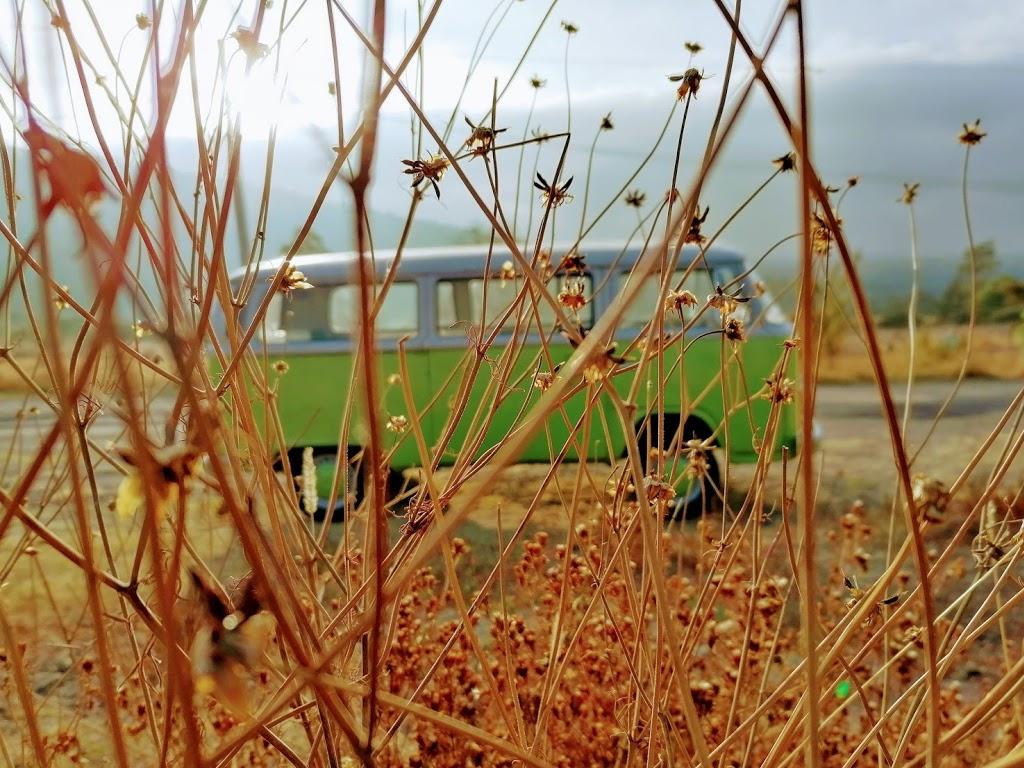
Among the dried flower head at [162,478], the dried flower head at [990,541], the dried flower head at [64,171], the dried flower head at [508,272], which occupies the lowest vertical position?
the dried flower head at [990,541]

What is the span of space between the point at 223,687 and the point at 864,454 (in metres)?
5.80

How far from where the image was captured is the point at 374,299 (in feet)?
1.58

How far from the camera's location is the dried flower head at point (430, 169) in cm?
59

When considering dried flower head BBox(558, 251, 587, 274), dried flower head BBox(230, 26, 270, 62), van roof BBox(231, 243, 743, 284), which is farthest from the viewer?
van roof BBox(231, 243, 743, 284)

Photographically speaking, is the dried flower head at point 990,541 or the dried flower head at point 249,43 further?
the dried flower head at point 990,541

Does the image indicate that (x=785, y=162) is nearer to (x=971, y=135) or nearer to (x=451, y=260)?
(x=971, y=135)

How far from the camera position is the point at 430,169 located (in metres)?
0.59

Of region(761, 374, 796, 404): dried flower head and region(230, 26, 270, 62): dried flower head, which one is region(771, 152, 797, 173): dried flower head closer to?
region(761, 374, 796, 404): dried flower head

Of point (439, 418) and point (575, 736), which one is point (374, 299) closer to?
point (575, 736)

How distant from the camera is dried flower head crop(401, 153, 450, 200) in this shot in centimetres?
59

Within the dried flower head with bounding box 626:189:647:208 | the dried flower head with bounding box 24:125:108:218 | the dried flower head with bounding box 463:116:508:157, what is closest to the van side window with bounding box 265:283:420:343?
the dried flower head with bounding box 626:189:647:208

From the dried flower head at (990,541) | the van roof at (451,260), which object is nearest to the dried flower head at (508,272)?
the dried flower head at (990,541)

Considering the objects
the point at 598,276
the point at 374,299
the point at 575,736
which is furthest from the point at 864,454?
the point at 374,299

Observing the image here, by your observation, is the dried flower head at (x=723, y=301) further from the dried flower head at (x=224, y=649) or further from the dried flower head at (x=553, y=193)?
the dried flower head at (x=224, y=649)
